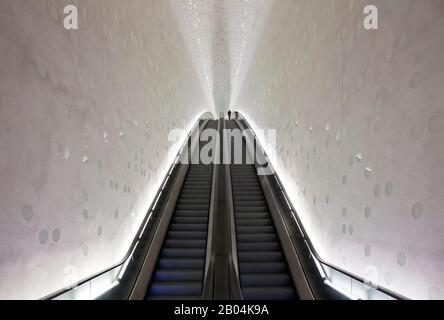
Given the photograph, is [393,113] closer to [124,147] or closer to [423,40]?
[423,40]

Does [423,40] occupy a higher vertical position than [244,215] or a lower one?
higher

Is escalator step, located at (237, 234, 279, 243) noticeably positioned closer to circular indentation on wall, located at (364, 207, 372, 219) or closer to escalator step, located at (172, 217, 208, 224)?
escalator step, located at (172, 217, 208, 224)

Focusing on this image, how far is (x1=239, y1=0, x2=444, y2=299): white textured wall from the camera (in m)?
2.40

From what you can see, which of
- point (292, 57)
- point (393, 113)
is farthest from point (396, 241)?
point (292, 57)

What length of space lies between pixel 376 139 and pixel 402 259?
1024 mm

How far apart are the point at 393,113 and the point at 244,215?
3.61 meters

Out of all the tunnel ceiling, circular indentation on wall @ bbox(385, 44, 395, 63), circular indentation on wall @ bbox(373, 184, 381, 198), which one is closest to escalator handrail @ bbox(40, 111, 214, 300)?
circular indentation on wall @ bbox(373, 184, 381, 198)

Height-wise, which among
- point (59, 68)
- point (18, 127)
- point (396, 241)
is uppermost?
point (59, 68)

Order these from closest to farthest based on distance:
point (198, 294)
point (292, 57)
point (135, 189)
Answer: point (198, 294) < point (135, 189) < point (292, 57)

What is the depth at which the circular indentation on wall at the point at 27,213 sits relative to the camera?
7.91 ft

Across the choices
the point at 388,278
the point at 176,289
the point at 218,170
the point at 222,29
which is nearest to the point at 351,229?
the point at 388,278

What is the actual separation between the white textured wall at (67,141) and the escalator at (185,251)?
564 millimetres

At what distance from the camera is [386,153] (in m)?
2.99

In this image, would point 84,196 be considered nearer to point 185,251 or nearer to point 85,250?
point 85,250
